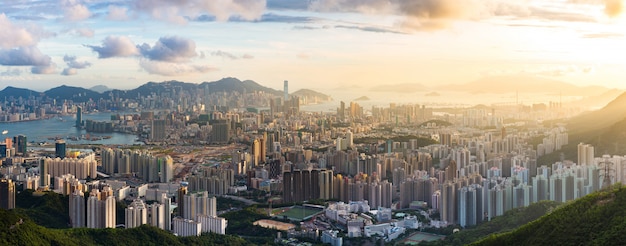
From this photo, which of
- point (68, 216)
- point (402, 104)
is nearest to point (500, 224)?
point (68, 216)

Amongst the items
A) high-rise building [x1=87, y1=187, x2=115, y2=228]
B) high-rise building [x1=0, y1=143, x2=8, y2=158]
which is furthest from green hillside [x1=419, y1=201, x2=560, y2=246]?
high-rise building [x1=0, y1=143, x2=8, y2=158]

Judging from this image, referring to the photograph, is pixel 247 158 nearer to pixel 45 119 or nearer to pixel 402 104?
pixel 402 104

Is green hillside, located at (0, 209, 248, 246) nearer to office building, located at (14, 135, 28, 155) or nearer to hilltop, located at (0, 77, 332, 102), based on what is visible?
office building, located at (14, 135, 28, 155)

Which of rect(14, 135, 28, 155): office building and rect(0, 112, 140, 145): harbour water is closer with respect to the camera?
rect(14, 135, 28, 155): office building

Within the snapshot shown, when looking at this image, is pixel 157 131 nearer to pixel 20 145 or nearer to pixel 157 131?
pixel 157 131

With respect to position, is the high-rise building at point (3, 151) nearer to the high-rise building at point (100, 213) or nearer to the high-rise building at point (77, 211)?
the high-rise building at point (77, 211)

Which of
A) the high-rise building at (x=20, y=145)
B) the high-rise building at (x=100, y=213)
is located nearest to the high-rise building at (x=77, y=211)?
the high-rise building at (x=100, y=213)

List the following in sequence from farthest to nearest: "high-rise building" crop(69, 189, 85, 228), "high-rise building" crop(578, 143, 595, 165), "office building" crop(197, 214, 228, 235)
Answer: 1. "high-rise building" crop(578, 143, 595, 165)
2. "high-rise building" crop(69, 189, 85, 228)
3. "office building" crop(197, 214, 228, 235)
